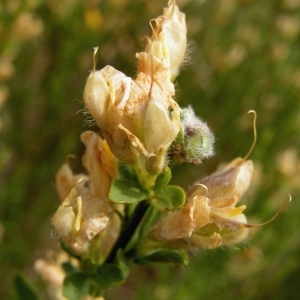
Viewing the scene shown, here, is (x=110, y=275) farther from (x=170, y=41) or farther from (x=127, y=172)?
(x=170, y=41)

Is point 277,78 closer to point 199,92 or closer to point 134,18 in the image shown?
point 199,92

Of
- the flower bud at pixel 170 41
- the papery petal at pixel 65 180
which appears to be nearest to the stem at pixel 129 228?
the papery petal at pixel 65 180

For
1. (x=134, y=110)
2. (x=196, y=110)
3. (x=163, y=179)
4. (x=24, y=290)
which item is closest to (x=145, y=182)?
(x=163, y=179)

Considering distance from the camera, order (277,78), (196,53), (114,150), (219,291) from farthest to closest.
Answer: (196,53) < (277,78) < (219,291) < (114,150)

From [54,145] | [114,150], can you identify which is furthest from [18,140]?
[114,150]

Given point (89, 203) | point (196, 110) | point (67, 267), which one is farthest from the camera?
point (196, 110)
